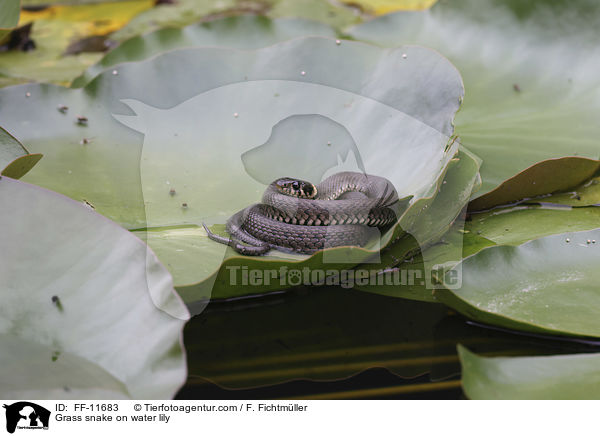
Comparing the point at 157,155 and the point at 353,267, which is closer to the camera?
the point at 353,267

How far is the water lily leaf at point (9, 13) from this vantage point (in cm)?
219

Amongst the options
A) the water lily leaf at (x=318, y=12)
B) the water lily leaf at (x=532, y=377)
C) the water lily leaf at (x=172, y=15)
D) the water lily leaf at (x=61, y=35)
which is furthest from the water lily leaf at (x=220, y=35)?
the water lily leaf at (x=532, y=377)

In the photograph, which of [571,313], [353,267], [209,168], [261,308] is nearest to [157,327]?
[261,308]

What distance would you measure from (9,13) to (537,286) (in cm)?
240

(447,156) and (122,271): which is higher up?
(447,156)

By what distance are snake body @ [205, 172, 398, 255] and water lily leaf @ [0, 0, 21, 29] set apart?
1327 mm

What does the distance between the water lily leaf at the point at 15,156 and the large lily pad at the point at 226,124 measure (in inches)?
6.5

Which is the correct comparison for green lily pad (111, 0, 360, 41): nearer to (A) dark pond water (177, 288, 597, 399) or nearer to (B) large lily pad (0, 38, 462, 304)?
(B) large lily pad (0, 38, 462, 304)

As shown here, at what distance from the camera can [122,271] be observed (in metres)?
1.35

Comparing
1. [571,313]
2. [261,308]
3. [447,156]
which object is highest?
[447,156]

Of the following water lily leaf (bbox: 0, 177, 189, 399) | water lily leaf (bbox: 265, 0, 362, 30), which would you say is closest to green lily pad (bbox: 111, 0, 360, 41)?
water lily leaf (bbox: 265, 0, 362, 30)

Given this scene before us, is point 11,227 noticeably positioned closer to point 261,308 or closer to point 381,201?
point 261,308
